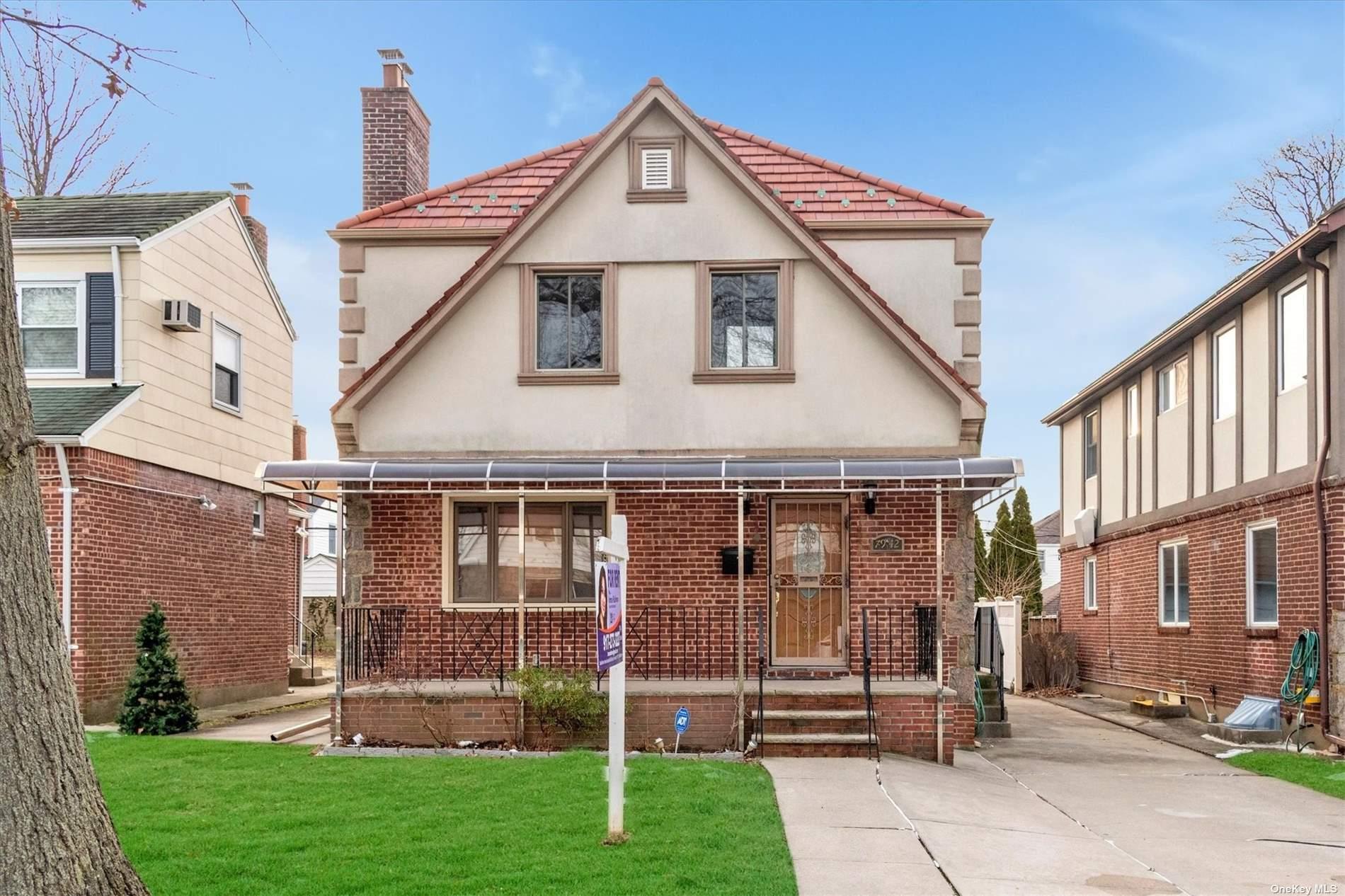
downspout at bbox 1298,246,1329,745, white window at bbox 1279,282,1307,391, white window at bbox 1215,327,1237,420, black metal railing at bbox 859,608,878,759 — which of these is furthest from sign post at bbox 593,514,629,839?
white window at bbox 1215,327,1237,420

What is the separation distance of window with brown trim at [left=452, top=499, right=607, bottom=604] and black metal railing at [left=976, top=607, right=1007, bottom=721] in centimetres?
573

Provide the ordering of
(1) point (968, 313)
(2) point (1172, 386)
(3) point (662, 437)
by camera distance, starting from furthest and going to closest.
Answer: (2) point (1172, 386), (1) point (968, 313), (3) point (662, 437)

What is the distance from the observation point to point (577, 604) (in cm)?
1451

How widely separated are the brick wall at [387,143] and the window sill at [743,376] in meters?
5.60

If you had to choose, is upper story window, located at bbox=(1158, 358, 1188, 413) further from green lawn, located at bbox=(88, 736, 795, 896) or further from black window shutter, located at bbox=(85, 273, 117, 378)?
black window shutter, located at bbox=(85, 273, 117, 378)

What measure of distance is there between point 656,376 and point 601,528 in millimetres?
1869

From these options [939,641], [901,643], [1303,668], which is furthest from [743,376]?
[1303,668]

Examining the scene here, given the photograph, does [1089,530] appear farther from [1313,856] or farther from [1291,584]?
Result: [1313,856]

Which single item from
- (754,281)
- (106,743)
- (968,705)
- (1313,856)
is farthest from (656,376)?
(1313,856)

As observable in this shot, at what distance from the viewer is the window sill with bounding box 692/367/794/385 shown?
47.3ft

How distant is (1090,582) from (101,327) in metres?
18.8

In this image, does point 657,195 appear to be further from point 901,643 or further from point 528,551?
point 901,643

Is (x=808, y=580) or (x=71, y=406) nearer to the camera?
(x=808, y=580)

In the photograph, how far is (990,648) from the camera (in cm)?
1795
